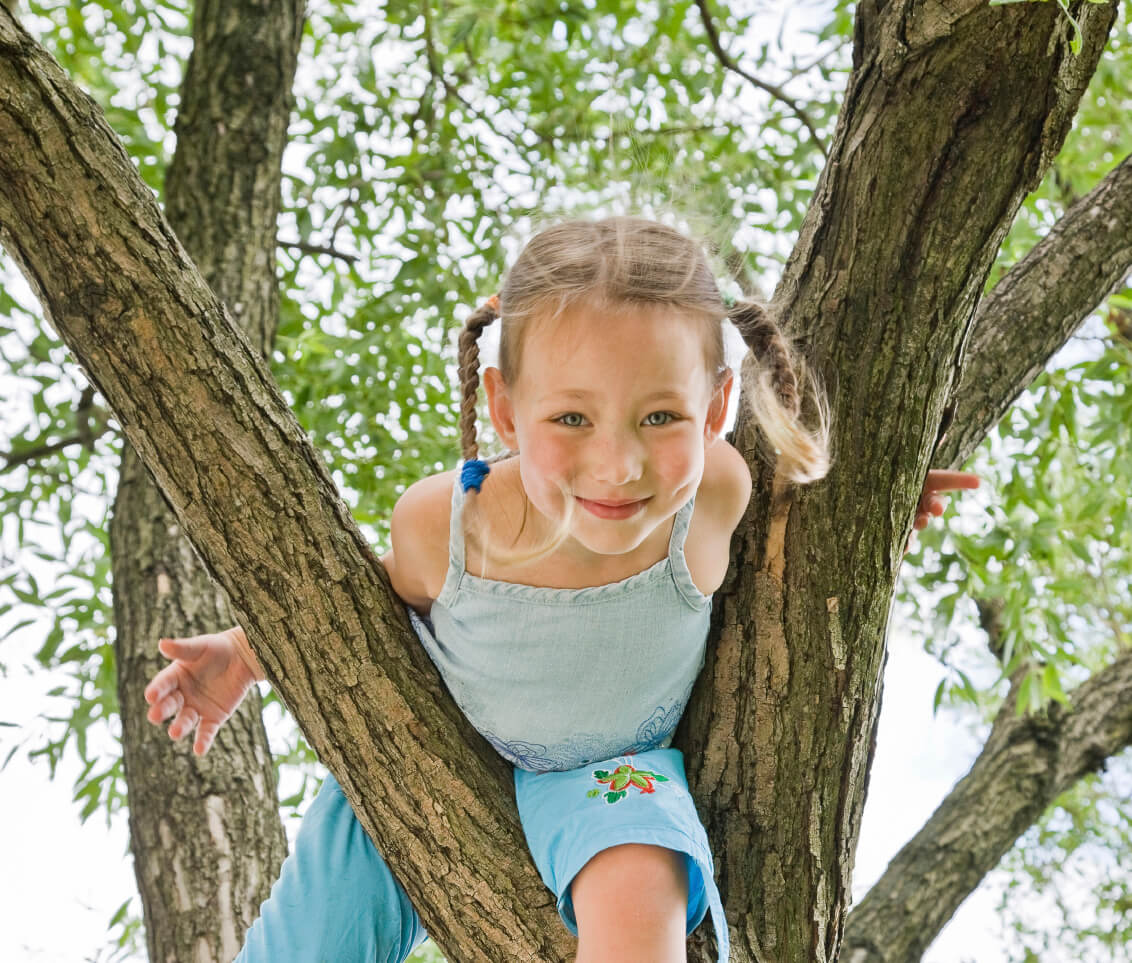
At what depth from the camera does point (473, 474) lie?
153 centimetres

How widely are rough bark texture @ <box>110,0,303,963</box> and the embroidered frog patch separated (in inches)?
23.4

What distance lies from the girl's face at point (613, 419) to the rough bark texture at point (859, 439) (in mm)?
191

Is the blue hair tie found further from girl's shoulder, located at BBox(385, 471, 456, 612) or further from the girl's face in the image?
the girl's face

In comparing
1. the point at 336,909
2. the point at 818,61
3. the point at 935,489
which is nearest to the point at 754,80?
the point at 818,61

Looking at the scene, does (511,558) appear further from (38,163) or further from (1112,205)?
(1112,205)

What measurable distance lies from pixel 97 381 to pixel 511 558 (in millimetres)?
535

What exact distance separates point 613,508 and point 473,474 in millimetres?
239

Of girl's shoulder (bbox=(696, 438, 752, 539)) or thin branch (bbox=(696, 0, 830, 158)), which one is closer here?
girl's shoulder (bbox=(696, 438, 752, 539))

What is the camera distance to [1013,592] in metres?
2.33

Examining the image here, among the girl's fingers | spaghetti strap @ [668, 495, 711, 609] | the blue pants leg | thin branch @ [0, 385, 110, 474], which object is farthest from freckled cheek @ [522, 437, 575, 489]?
thin branch @ [0, 385, 110, 474]

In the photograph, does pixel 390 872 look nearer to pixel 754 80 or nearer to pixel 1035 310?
pixel 1035 310

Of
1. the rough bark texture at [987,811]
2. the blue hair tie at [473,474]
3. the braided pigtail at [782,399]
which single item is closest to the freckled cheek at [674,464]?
the braided pigtail at [782,399]

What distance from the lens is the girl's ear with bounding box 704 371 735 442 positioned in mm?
1496

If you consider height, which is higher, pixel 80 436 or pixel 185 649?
pixel 80 436
